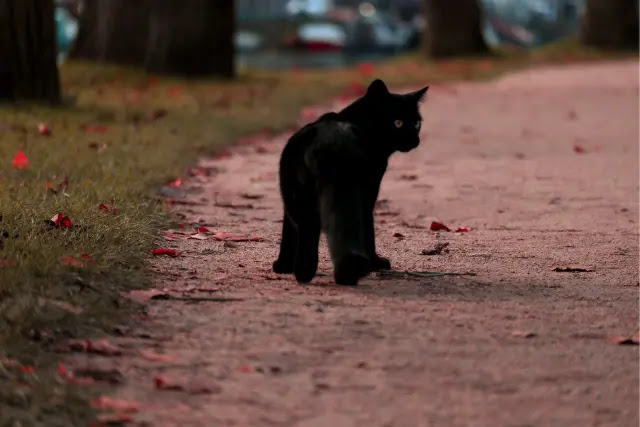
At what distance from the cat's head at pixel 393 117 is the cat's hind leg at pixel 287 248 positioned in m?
0.53

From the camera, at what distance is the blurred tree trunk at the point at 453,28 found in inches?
1222

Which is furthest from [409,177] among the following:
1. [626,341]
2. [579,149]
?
[626,341]

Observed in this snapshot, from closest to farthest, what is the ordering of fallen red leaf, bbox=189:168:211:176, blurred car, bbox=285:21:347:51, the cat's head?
the cat's head < fallen red leaf, bbox=189:168:211:176 < blurred car, bbox=285:21:347:51

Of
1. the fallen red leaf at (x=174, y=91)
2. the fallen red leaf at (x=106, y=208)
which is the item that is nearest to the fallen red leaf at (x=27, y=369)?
the fallen red leaf at (x=106, y=208)

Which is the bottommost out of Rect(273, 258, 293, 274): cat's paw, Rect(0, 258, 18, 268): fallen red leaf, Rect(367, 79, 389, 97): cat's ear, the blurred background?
the blurred background

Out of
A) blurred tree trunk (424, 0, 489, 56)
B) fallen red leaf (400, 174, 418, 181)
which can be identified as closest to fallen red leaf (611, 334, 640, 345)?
fallen red leaf (400, 174, 418, 181)

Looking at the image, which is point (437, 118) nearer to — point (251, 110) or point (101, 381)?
point (251, 110)

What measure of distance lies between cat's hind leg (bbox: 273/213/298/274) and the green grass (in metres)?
0.59

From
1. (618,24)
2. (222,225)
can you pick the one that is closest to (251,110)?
(222,225)

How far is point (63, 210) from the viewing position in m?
7.01

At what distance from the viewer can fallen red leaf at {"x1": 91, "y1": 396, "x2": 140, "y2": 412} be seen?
160 inches

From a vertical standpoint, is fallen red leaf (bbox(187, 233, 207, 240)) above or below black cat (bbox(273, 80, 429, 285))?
below

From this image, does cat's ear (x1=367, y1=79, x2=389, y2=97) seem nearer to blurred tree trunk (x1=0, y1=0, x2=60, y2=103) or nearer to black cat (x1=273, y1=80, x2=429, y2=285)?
black cat (x1=273, y1=80, x2=429, y2=285)

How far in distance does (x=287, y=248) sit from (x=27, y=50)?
→ 863 centimetres
